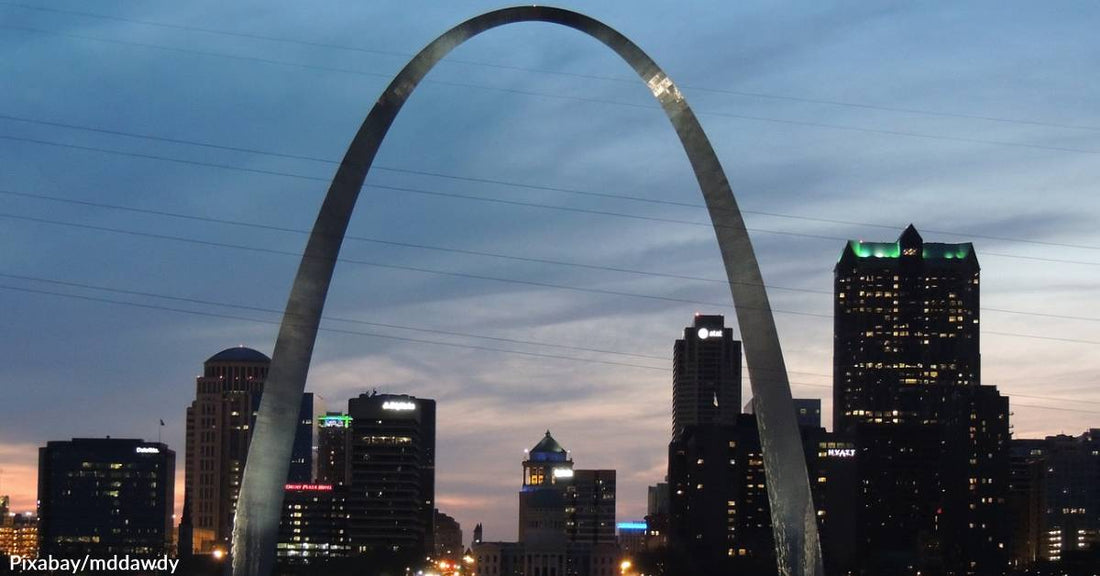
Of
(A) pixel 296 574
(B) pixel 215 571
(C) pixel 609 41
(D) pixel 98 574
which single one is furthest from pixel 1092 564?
(C) pixel 609 41

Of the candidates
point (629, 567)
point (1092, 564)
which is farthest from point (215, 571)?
point (1092, 564)

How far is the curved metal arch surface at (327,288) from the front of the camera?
64.3 meters

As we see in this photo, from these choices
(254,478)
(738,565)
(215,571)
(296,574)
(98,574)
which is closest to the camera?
(254,478)

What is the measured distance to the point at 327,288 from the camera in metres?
66.5

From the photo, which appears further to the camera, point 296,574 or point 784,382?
point 296,574

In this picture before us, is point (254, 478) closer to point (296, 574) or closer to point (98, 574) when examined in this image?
point (98, 574)

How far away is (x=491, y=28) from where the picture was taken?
66.4 meters

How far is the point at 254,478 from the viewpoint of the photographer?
210 feet

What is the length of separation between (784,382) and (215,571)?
57.5 meters

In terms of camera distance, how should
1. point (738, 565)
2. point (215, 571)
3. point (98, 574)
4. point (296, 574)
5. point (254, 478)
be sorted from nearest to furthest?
1. point (254, 478)
2. point (98, 574)
3. point (215, 571)
4. point (296, 574)
5. point (738, 565)

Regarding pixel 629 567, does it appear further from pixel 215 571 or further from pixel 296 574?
pixel 215 571

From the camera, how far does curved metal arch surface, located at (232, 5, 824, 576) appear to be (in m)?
64.3

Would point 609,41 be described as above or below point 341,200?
above

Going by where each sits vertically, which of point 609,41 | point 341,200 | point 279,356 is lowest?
point 279,356
